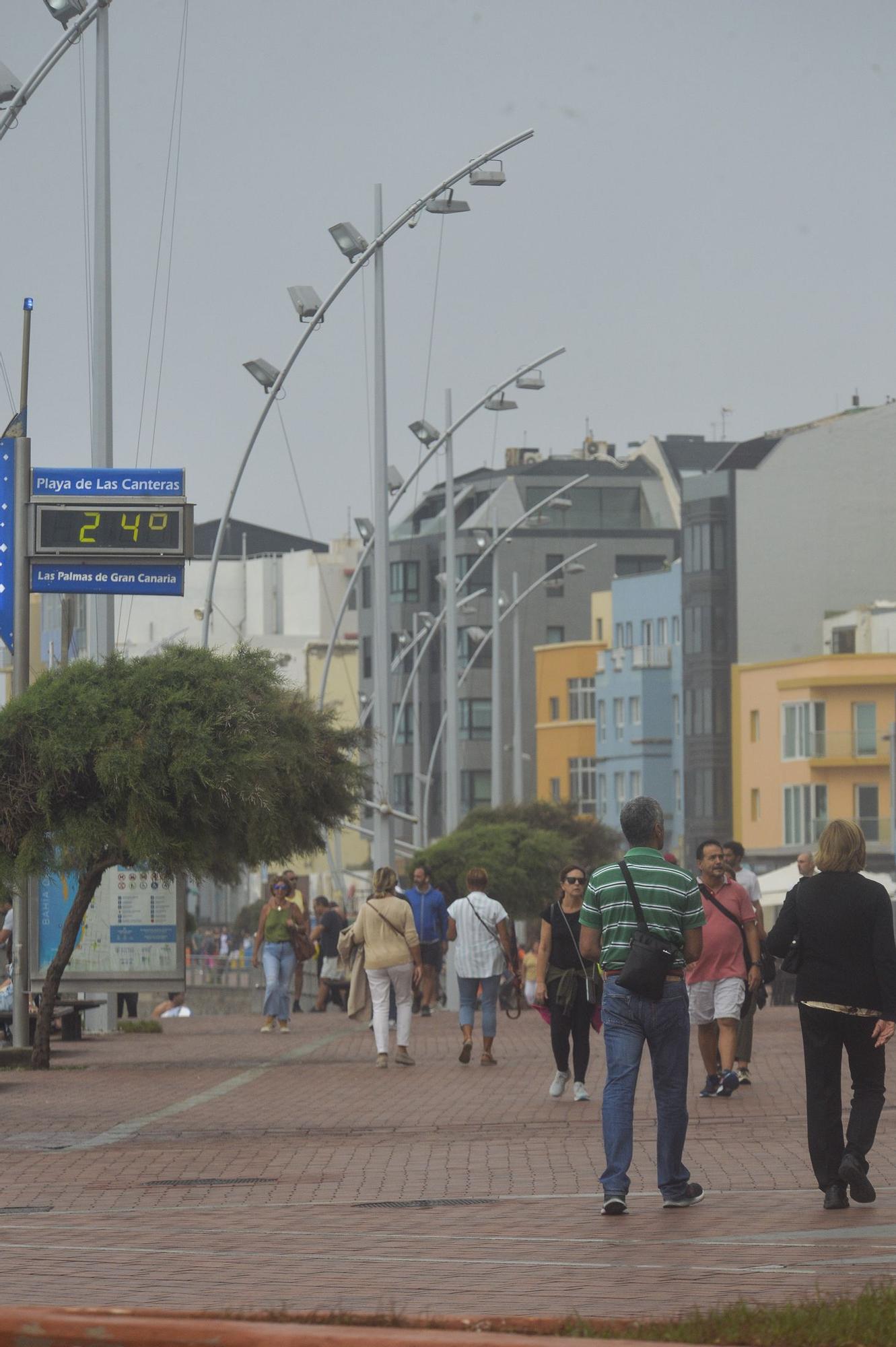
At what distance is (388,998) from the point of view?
75.8 feet

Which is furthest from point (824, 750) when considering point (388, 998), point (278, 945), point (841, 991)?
point (841, 991)

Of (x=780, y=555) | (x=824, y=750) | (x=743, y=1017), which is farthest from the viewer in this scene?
(x=780, y=555)

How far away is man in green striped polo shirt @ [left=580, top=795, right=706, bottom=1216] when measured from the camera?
1101cm

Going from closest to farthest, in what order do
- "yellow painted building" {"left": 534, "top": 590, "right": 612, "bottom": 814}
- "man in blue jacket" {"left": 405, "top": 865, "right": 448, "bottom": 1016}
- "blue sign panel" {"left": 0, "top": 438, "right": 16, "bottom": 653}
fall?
"blue sign panel" {"left": 0, "top": 438, "right": 16, "bottom": 653} < "man in blue jacket" {"left": 405, "top": 865, "right": 448, "bottom": 1016} < "yellow painted building" {"left": 534, "top": 590, "right": 612, "bottom": 814}

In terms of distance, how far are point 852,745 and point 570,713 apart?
30266 millimetres

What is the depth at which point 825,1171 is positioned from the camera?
10.8 meters

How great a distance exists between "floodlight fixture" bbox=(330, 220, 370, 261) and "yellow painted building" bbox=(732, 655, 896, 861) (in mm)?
60350

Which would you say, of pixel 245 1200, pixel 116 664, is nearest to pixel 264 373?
pixel 116 664

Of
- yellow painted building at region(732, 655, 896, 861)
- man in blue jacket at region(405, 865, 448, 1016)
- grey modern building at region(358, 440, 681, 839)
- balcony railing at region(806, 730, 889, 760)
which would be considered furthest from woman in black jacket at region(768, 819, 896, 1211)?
grey modern building at region(358, 440, 681, 839)

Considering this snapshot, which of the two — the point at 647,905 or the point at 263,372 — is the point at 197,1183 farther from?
the point at 263,372

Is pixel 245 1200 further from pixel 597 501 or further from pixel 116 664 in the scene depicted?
pixel 597 501

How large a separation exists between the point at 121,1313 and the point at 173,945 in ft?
73.6

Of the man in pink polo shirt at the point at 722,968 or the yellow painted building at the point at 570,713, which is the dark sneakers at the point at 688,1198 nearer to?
the man in pink polo shirt at the point at 722,968

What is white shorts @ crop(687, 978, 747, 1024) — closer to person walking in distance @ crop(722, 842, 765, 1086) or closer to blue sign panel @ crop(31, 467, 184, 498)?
person walking in distance @ crop(722, 842, 765, 1086)
